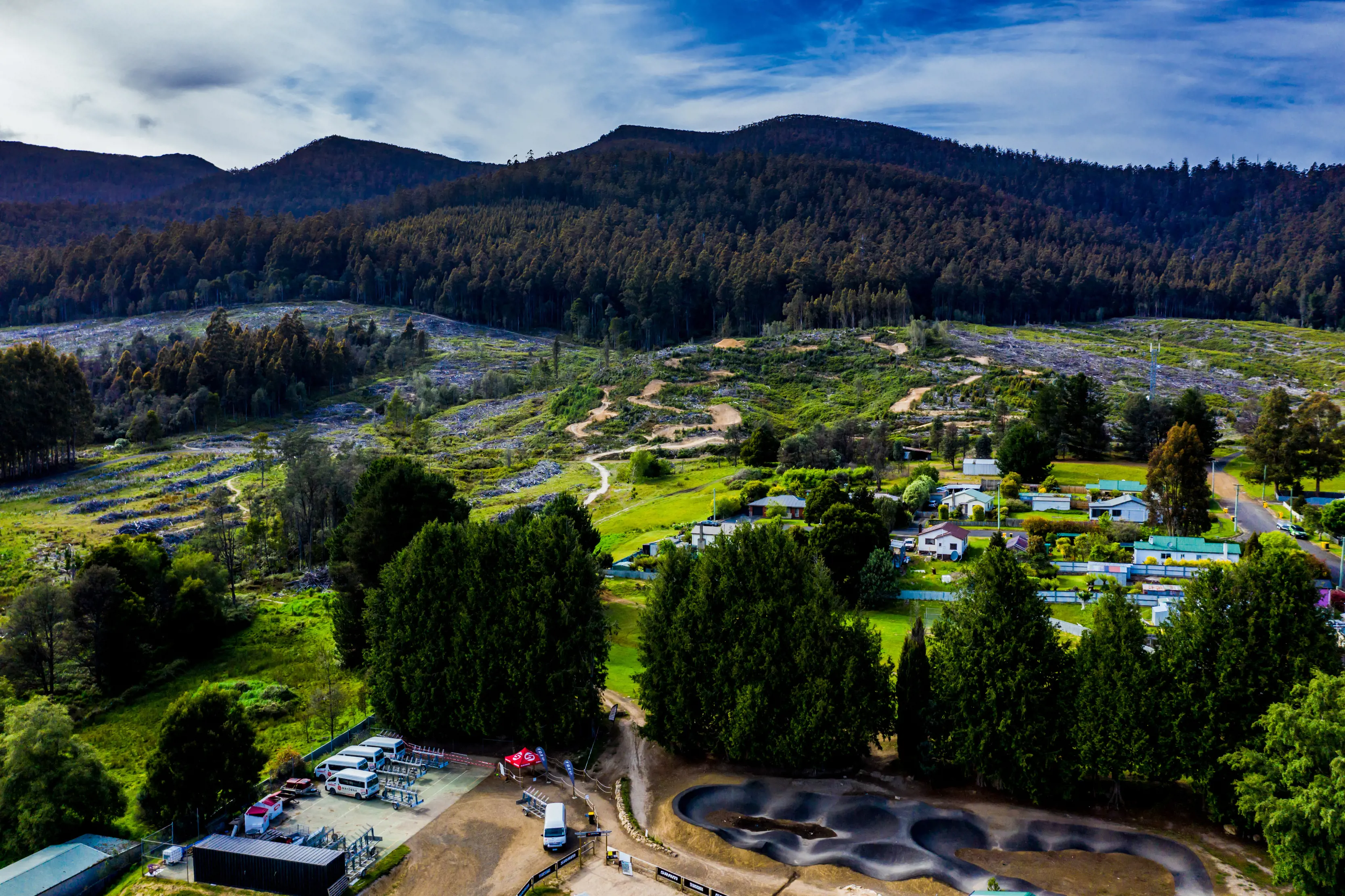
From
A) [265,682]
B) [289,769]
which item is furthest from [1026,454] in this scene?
[289,769]

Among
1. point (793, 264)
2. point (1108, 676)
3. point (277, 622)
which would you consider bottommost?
point (277, 622)

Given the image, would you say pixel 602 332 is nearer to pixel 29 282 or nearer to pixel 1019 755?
pixel 29 282

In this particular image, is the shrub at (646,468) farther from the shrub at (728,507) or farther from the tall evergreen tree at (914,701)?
the tall evergreen tree at (914,701)

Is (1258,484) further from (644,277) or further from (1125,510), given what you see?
(644,277)

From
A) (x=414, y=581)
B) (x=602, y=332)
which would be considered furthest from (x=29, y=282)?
(x=414, y=581)

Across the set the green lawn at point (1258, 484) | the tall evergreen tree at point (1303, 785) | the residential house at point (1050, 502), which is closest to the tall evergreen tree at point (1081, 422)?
the green lawn at point (1258, 484)

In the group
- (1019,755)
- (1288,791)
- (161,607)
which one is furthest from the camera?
(161,607)
